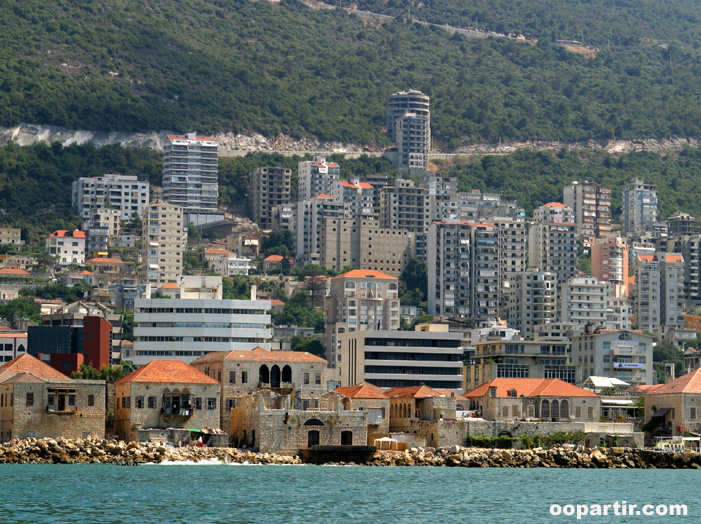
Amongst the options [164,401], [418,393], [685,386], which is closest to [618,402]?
[685,386]

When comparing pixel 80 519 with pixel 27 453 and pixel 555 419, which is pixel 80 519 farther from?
pixel 555 419

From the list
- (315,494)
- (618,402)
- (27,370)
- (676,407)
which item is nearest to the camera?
(315,494)

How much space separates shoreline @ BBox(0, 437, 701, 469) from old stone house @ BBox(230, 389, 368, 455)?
51.9 inches

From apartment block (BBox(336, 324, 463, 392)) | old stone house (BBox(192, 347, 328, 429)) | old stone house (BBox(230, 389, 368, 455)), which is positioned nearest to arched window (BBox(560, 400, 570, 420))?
old stone house (BBox(192, 347, 328, 429))

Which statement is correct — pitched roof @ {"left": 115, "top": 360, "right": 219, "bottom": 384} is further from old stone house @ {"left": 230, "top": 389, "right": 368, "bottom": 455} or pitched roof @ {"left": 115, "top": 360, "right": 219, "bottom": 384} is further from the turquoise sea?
the turquoise sea

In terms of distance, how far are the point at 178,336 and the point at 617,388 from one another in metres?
42.4

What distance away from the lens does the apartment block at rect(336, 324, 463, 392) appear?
135 m

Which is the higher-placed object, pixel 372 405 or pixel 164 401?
pixel 164 401

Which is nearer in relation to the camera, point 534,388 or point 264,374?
point 264,374

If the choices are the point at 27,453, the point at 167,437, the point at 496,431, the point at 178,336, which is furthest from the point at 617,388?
the point at 27,453

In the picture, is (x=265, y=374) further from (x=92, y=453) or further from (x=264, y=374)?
(x=92, y=453)

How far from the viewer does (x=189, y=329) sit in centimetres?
13950

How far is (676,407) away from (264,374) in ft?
108

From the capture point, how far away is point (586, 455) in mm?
100188
